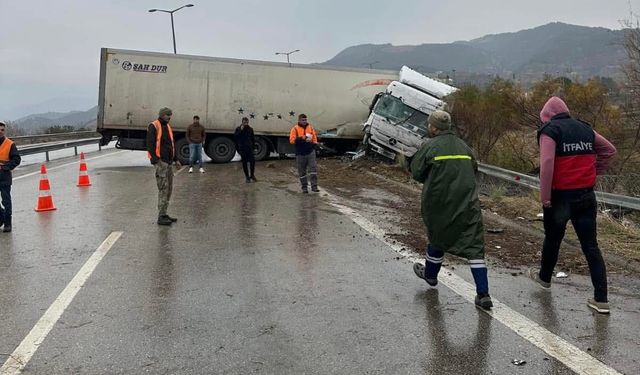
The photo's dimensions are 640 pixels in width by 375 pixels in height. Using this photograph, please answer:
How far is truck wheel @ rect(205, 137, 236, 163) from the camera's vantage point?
19.4m

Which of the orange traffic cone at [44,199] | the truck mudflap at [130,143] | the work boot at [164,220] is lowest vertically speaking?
the work boot at [164,220]

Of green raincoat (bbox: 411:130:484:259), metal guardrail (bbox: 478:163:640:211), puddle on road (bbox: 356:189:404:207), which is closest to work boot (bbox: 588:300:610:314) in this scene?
green raincoat (bbox: 411:130:484:259)

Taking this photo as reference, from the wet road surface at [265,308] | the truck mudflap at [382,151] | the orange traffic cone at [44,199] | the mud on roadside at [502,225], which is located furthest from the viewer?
the truck mudflap at [382,151]

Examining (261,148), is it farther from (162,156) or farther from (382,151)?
(162,156)

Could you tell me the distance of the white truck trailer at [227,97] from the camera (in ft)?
59.1

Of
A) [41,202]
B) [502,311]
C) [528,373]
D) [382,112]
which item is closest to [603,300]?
[502,311]

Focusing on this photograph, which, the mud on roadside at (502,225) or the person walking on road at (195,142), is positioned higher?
the person walking on road at (195,142)

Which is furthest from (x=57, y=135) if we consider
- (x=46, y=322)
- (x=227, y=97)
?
(x=46, y=322)

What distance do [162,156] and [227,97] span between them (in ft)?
34.5

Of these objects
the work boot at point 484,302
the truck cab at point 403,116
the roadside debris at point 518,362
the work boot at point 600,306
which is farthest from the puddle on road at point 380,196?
the roadside debris at point 518,362

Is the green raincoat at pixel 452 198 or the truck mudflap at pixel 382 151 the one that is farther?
the truck mudflap at pixel 382 151

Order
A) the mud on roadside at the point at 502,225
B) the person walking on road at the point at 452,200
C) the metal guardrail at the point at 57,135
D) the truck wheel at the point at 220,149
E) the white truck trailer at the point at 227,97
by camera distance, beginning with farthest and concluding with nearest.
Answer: the metal guardrail at the point at 57,135
the truck wheel at the point at 220,149
the white truck trailer at the point at 227,97
the mud on roadside at the point at 502,225
the person walking on road at the point at 452,200

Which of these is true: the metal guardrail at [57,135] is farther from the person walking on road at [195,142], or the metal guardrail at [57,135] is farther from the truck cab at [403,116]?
the truck cab at [403,116]

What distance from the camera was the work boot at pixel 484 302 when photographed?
4.72 meters
